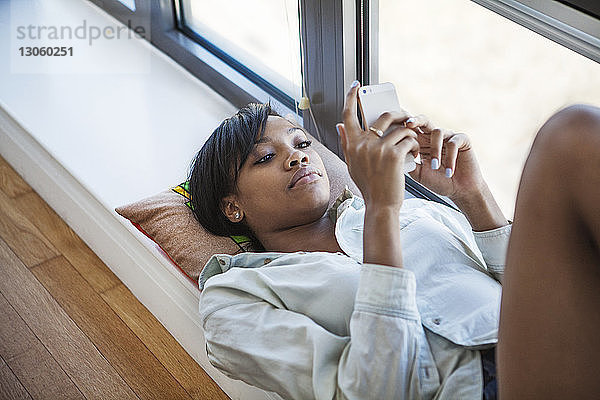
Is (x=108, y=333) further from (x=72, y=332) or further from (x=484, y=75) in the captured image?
(x=484, y=75)

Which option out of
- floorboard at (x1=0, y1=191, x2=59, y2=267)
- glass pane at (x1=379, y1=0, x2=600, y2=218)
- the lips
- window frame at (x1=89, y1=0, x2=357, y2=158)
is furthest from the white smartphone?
floorboard at (x1=0, y1=191, x2=59, y2=267)

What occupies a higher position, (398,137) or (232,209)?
(398,137)

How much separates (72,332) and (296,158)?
75 centimetres

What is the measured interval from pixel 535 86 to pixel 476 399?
0.66m

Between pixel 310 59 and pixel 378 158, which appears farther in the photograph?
pixel 310 59

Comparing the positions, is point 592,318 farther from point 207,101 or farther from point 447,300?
point 207,101

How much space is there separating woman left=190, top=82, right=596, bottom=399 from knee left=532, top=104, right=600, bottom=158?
238mm

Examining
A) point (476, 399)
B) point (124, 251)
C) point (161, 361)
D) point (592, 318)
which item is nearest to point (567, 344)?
point (592, 318)

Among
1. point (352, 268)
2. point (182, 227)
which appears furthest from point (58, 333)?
point (352, 268)

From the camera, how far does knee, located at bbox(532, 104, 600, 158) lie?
2.93 ft

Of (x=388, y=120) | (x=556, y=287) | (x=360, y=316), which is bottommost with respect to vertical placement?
(x=360, y=316)

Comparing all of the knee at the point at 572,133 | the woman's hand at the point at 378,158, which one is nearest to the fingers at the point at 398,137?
the woman's hand at the point at 378,158

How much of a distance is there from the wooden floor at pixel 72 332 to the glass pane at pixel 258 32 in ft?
Answer: 2.31

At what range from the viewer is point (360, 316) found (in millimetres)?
1077
